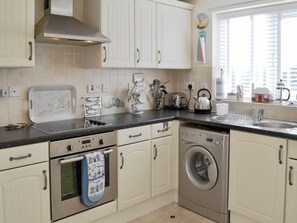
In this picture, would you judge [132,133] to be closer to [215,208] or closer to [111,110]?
[111,110]

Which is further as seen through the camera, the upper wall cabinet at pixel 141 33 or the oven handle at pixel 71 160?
the upper wall cabinet at pixel 141 33

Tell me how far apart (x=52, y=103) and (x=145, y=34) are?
1183mm

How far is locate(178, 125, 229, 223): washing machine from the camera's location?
111 inches

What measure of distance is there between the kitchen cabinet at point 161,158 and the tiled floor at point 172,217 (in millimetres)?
196

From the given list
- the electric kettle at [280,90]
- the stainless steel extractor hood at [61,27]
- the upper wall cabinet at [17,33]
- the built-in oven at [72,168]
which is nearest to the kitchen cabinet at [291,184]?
the electric kettle at [280,90]

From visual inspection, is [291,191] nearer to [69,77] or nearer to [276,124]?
[276,124]

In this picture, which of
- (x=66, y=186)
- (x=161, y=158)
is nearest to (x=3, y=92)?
(x=66, y=186)

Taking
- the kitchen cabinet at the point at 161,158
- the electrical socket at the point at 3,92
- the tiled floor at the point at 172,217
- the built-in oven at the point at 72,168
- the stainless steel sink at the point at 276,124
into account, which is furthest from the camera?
the kitchen cabinet at the point at 161,158

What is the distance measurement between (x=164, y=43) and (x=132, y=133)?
1191mm

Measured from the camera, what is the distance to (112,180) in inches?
106

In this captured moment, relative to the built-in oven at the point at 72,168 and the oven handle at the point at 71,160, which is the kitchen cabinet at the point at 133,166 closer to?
the built-in oven at the point at 72,168

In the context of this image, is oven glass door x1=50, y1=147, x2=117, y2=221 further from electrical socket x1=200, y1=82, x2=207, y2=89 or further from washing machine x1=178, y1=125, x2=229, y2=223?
electrical socket x1=200, y1=82, x2=207, y2=89

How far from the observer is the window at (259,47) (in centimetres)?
313

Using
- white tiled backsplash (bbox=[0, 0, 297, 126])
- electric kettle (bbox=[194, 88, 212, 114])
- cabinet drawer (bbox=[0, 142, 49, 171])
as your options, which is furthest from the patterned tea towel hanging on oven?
electric kettle (bbox=[194, 88, 212, 114])
